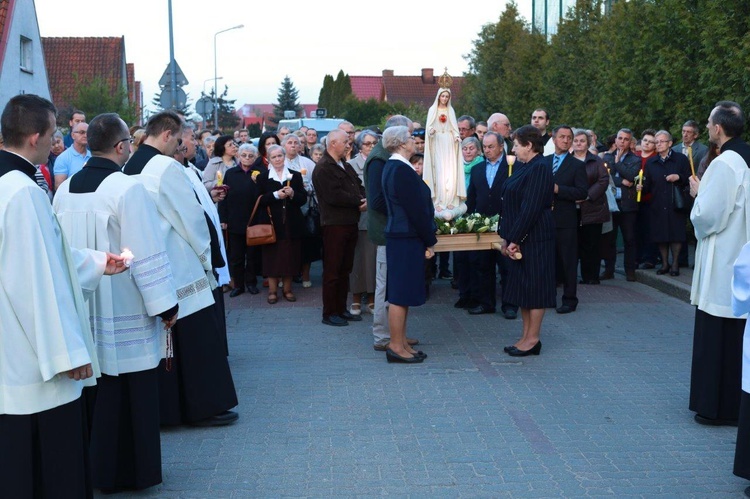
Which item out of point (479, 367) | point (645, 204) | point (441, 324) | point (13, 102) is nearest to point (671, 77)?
point (645, 204)

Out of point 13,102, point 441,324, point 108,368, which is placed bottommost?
point 441,324

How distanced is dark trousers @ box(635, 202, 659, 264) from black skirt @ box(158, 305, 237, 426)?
29.3 ft

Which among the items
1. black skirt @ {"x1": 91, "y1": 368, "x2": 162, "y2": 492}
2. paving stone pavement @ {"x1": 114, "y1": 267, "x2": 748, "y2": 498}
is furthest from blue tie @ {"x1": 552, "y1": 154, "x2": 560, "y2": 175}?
black skirt @ {"x1": 91, "y1": 368, "x2": 162, "y2": 492}

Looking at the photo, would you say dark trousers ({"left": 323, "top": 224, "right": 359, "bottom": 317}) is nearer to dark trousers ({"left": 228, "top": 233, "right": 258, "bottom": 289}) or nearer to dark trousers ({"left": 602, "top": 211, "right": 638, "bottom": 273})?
dark trousers ({"left": 228, "top": 233, "right": 258, "bottom": 289})

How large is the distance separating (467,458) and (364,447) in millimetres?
700

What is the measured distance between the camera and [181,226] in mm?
6773

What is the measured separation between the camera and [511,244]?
29.9 ft

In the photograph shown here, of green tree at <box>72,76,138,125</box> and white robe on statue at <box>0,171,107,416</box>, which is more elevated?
green tree at <box>72,76,138,125</box>

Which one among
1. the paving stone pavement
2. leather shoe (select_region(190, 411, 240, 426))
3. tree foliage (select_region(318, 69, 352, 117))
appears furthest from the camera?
tree foliage (select_region(318, 69, 352, 117))

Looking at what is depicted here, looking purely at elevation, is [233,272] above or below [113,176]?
below

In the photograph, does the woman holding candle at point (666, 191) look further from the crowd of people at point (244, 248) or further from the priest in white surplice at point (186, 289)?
the priest in white surplice at point (186, 289)

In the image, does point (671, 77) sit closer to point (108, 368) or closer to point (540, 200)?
point (540, 200)

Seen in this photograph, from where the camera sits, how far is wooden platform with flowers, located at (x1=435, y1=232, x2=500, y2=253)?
10539 mm

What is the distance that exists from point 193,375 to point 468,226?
450 centimetres
